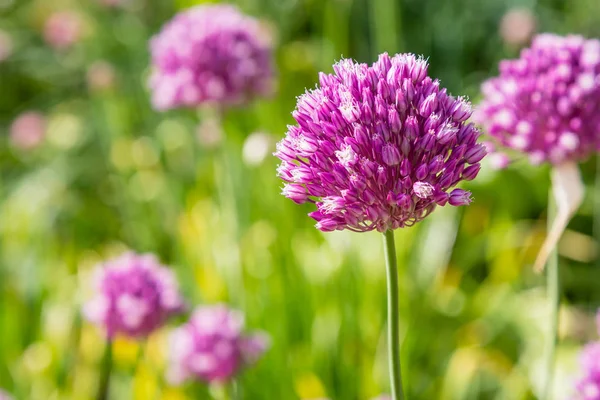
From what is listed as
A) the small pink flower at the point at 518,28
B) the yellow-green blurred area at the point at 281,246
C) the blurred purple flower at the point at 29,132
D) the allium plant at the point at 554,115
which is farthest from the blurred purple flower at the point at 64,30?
the allium plant at the point at 554,115

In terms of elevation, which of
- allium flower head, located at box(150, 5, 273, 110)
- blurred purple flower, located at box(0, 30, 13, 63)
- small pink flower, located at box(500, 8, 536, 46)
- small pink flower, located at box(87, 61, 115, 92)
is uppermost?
blurred purple flower, located at box(0, 30, 13, 63)

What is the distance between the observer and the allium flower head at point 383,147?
0.93 metres

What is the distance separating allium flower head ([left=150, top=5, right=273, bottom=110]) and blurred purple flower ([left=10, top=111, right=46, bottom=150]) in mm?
1979

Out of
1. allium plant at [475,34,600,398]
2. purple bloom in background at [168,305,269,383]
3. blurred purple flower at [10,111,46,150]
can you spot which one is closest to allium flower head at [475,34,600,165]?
allium plant at [475,34,600,398]

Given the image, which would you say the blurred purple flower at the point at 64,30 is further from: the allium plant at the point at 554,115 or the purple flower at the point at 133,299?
the allium plant at the point at 554,115

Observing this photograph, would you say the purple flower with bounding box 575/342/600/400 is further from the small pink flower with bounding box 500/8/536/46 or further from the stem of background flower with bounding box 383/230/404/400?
the small pink flower with bounding box 500/8/536/46

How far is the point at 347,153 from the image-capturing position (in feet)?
3.00

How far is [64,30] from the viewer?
14.7 ft

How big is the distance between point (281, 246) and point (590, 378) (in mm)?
1578

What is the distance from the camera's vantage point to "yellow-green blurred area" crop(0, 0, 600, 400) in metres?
2.35

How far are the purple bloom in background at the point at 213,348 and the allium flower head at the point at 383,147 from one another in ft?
Result: 2.93

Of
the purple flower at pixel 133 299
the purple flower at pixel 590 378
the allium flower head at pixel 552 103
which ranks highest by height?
the allium flower head at pixel 552 103

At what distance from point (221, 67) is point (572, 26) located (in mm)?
2764

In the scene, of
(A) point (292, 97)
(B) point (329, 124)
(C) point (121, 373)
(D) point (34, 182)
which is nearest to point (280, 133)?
(A) point (292, 97)
